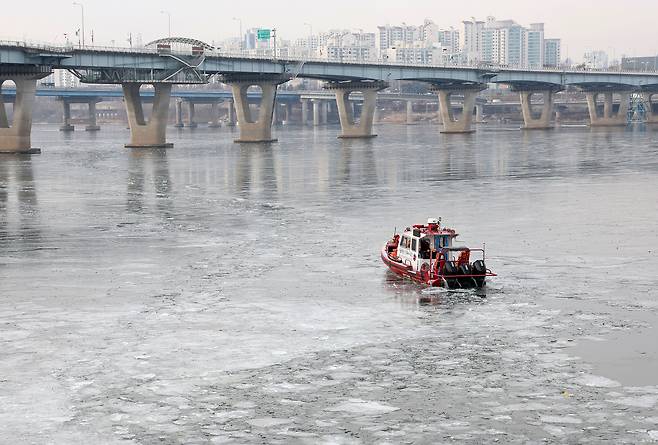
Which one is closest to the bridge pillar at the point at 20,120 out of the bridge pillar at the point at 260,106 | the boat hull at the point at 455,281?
the bridge pillar at the point at 260,106

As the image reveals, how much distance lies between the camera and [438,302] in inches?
1385

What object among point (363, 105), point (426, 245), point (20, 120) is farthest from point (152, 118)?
point (426, 245)

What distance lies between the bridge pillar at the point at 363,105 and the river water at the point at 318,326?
123 m

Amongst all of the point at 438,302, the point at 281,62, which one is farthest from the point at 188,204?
the point at 281,62

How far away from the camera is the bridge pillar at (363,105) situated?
7441 inches

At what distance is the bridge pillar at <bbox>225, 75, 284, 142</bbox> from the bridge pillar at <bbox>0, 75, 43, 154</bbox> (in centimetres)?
4203

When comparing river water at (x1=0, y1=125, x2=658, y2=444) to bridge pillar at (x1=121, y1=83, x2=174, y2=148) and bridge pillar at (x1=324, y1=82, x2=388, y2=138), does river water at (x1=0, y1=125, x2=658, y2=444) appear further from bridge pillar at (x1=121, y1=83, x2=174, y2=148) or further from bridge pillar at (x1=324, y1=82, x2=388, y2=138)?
bridge pillar at (x1=324, y1=82, x2=388, y2=138)

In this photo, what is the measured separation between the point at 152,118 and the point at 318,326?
127m

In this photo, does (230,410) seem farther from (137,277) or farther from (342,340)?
(137,277)

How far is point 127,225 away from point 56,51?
78977mm

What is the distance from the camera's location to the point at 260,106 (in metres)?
171

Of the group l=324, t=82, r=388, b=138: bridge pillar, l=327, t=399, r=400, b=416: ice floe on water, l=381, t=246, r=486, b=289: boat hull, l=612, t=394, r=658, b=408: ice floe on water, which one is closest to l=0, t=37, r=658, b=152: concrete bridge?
l=324, t=82, r=388, b=138: bridge pillar

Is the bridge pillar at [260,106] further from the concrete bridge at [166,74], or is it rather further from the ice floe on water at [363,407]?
the ice floe on water at [363,407]

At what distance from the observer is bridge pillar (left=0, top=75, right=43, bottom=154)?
131875mm
